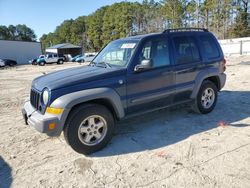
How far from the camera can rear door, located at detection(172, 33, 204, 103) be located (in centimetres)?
523

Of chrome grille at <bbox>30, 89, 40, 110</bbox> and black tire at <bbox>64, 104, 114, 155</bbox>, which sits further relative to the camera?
chrome grille at <bbox>30, 89, 40, 110</bbox>

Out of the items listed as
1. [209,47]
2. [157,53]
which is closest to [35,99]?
[157,53]

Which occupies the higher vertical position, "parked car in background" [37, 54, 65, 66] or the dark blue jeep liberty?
"parked car in background" [37, 54, 65, 66]

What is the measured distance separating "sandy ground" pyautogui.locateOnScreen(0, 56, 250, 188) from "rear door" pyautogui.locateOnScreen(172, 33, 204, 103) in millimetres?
690

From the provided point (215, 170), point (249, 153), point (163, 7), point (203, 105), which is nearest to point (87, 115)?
point (215, 170)

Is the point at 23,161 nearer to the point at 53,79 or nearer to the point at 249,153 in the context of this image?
the point at 53,79

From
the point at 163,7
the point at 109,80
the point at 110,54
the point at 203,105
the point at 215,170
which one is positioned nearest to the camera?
the point at 215,170

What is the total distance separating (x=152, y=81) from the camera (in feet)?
15.7

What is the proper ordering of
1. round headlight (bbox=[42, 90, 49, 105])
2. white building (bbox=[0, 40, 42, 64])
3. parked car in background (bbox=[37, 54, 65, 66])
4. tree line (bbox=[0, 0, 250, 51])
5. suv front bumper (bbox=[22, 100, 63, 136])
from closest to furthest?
1. suv front bumper (bbox=[22, 100, 63, 136])
2. round headlight (bbox=[42, 90, 49, 105])
3. parked car in background (bbox=[37, 54, 65, 66])
4. tree line (bbox=[0, 0, 250, 51])
5. white building (bbox=[0, 40, 42, 64])

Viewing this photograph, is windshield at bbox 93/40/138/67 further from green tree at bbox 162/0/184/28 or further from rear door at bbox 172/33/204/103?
green tree at bbox 162/0/184/28

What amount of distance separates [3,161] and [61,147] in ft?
3.12

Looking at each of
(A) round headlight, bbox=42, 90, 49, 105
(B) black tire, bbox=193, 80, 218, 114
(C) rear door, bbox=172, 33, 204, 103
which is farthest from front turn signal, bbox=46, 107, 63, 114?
(B) black tire, bbox=193, 80, 218, 114

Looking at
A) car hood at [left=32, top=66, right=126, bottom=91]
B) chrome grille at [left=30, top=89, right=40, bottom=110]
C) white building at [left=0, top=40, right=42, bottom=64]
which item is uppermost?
white building at [left=0, top=40, right=42, bottom=64]

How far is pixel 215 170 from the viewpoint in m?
3.49
